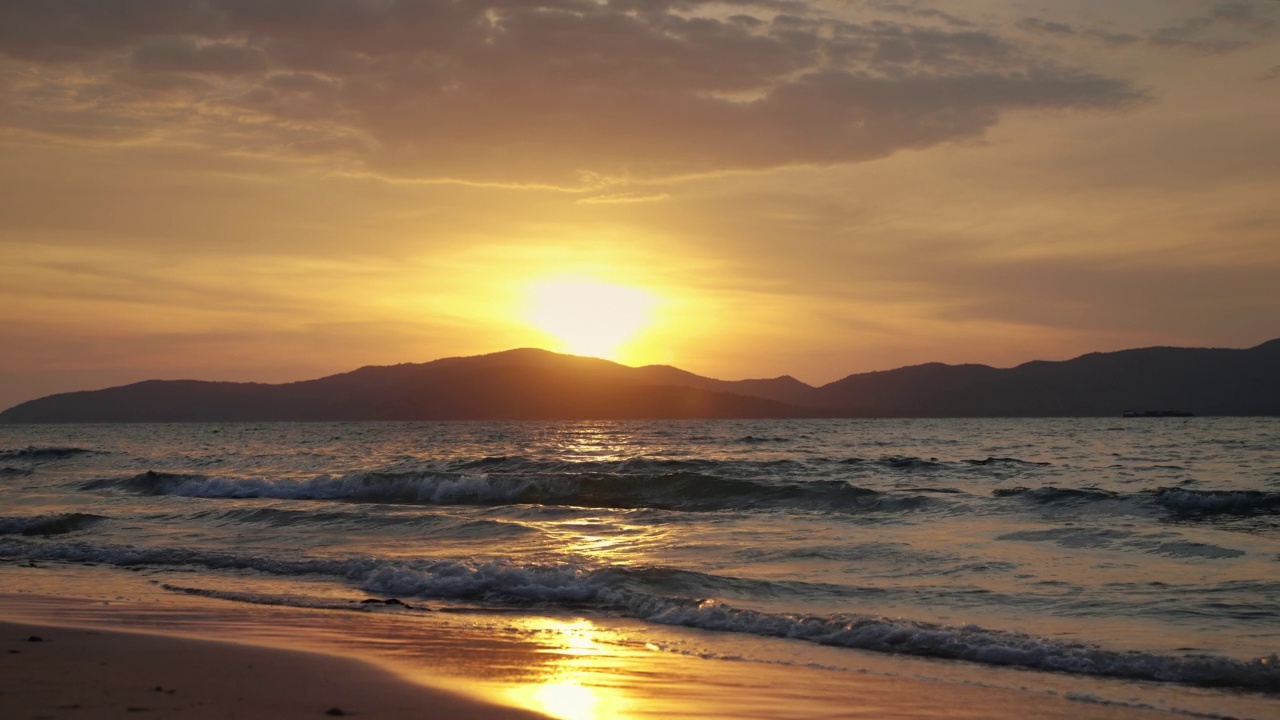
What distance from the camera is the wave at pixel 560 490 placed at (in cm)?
2441

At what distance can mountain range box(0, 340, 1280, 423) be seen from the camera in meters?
144

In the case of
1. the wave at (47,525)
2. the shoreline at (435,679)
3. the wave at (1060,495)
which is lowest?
the wave at (47,525)

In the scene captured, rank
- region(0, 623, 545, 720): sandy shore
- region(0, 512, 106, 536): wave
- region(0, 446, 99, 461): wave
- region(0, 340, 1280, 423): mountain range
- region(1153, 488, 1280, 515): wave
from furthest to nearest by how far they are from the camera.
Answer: region(0, 340, 1280, 423): mountain range < region(0, 446, 99, 461): wave < region(1153, 488, 1280, 515): wave < region(0, 512, 106, 536): wave < region(0, 623, 545, 720): sandy shore

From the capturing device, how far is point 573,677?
8117 millimetres

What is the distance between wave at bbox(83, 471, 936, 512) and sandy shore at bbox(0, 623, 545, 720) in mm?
15836

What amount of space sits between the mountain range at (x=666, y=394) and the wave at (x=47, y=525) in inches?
5346

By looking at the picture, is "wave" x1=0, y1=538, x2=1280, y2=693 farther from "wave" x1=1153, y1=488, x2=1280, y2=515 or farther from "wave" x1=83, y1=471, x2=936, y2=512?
"wave" x1=1153, y1=488, x2=1280, y2=515

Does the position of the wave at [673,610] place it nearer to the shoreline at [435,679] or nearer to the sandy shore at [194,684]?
the shoreline at [435,679]

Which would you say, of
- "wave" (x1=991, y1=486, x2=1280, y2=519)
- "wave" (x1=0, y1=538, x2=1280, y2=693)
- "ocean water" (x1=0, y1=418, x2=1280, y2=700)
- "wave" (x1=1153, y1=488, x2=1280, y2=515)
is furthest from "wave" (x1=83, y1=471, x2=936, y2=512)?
A: "wave" (x1=0, y1=538, x2=1280, y2=693)

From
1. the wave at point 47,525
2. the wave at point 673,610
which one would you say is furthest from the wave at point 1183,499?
the wave at point 47,525

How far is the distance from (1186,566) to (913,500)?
932cm

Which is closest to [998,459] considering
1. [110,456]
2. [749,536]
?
[749,536]

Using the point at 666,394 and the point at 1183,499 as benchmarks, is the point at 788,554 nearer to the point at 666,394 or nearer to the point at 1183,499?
the point at 1183,499

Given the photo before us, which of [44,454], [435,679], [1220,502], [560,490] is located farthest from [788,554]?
[44,454]
